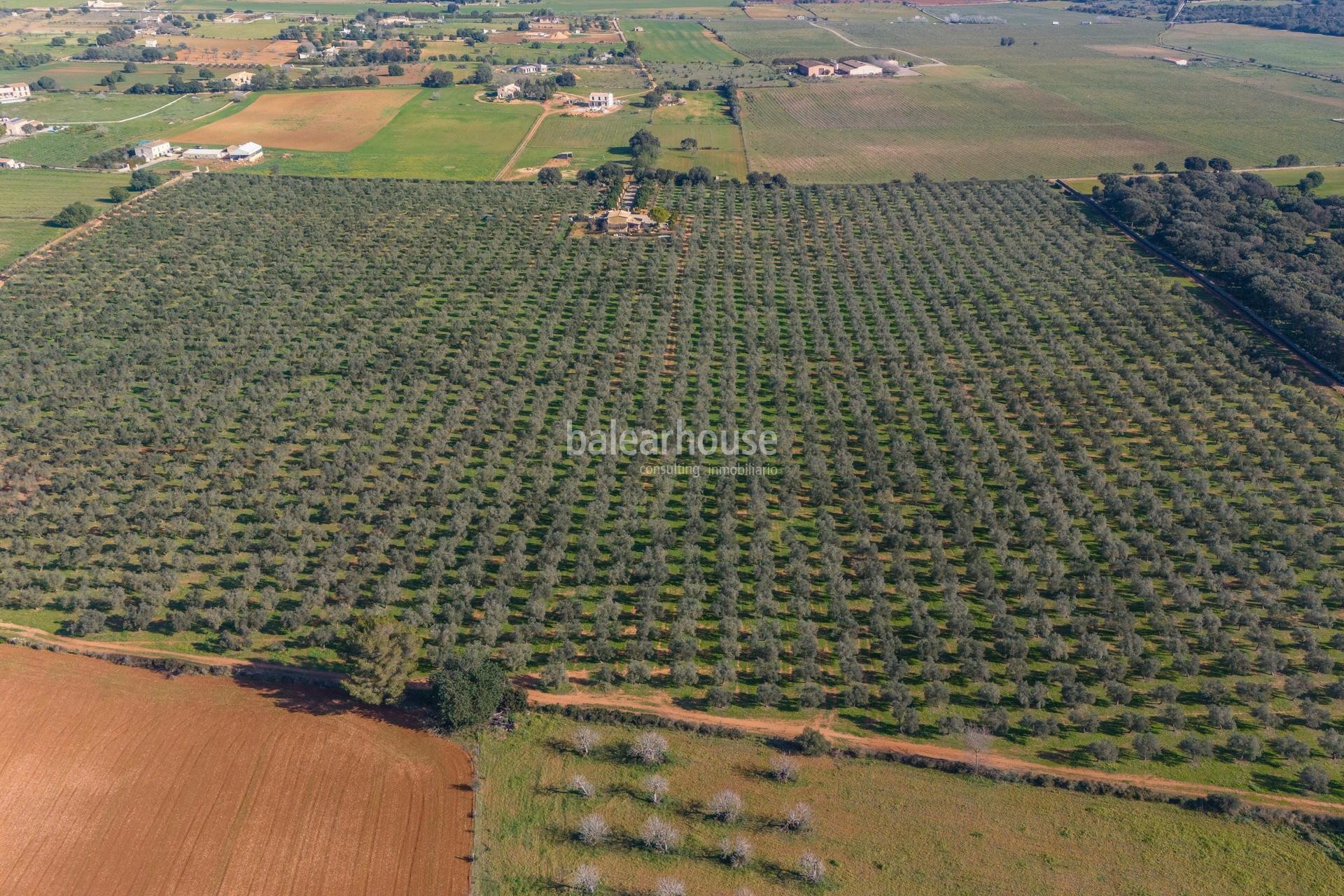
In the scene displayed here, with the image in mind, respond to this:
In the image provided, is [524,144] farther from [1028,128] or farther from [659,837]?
[659,837]

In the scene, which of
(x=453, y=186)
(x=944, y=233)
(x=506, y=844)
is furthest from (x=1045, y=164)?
(x=506, y=844)

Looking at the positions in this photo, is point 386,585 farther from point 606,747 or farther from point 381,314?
point 381,314

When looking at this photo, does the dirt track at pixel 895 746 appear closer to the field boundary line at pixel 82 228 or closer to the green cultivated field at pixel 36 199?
the field boundary line at pixel 82 228

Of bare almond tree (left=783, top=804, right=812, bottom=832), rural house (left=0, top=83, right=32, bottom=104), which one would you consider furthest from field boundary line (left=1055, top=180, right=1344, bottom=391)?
rural house (left=0, top=83, right=32, bottom=104)

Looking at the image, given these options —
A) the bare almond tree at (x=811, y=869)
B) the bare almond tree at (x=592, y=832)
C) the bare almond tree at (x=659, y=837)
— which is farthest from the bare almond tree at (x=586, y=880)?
the bare almond tree at (x=811, y=869)

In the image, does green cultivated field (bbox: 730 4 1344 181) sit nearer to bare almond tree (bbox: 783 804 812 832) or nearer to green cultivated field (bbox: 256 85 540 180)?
green cultivated field (bbox: 256 85 540 180)

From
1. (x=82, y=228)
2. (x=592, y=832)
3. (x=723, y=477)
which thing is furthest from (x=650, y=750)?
(x=82, y=228)
